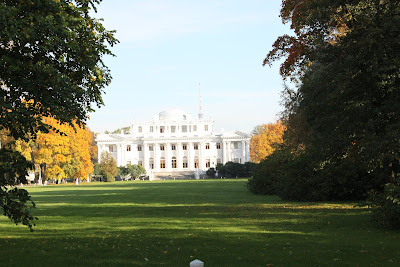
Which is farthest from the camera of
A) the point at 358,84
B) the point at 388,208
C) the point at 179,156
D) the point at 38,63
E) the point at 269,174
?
the point at 179,156

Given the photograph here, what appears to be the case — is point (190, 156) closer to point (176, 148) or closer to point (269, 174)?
point (176, 148)

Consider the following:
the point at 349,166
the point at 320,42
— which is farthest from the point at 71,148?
the point at 320,42

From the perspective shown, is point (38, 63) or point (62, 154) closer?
point (38, 63)

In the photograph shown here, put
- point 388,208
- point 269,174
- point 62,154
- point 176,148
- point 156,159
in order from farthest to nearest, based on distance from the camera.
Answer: point 176,148, point 156,159, point 62,154, point 269,174, point 388,208

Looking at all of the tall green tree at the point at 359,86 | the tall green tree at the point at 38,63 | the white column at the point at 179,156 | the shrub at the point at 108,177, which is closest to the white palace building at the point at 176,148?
the white column at the point at 179,156

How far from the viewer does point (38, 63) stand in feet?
31.0

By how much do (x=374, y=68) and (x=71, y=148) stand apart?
5285cm

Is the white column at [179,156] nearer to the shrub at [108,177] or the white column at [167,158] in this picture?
the white column at [167,158]

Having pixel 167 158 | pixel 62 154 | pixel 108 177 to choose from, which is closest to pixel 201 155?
pixel 167 158

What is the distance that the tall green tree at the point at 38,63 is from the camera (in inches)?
353

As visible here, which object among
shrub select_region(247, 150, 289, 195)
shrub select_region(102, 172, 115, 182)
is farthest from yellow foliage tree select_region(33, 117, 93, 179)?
shrub select_region(247, 150, 289, 195)

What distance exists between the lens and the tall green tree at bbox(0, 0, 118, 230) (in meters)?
8.97

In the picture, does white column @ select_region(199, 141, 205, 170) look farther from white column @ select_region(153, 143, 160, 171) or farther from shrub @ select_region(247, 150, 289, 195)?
shrub @ select_region(247, 150, 289, 195)

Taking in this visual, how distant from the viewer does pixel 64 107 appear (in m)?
10.2
